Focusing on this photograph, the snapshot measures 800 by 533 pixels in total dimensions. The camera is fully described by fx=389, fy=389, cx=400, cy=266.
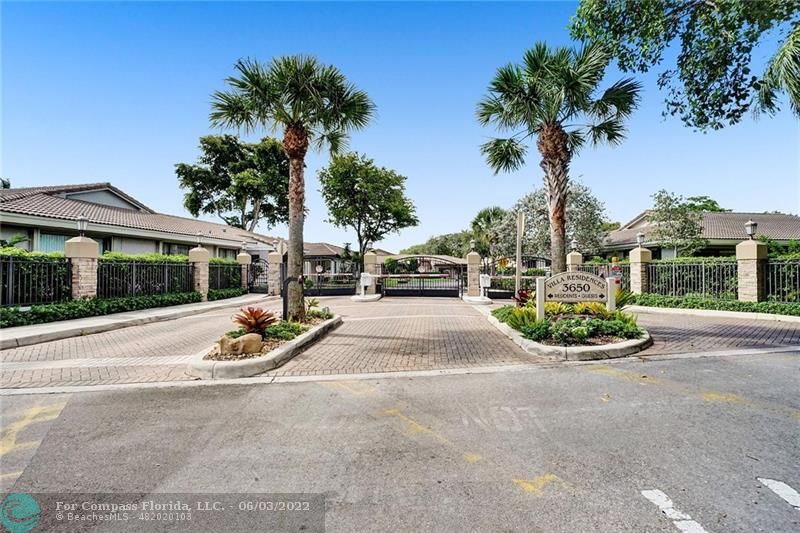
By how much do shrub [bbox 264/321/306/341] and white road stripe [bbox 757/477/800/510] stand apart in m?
6.82

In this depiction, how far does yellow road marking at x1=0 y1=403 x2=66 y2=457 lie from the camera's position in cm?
363

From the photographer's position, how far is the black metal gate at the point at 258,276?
2381cm

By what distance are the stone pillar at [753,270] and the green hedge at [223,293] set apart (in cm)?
2150

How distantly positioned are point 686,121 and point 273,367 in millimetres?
10652

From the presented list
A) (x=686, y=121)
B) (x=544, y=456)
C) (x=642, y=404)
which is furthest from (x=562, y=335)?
(x=686, y=121)

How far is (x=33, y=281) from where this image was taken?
1117cm

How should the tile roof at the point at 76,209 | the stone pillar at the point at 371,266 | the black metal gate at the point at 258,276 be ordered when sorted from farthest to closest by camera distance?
the black metal gate at the point at 258,276
the stone pillar at the point at 371,266
the tile roof at the point at 76,209

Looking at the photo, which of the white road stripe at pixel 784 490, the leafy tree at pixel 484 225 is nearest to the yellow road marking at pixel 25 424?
the white road stripe at pixel 784 490

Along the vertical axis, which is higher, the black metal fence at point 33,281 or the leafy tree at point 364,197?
the leafy tree at point 364,197

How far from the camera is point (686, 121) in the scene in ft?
30.4

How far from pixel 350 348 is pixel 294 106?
6.29m

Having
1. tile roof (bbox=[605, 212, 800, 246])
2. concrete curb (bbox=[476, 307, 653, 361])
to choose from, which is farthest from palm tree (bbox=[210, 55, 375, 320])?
tile roof (bbox=[605, 212, 800, 246])

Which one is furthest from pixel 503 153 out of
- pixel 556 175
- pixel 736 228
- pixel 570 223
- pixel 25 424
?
pixel 736 228

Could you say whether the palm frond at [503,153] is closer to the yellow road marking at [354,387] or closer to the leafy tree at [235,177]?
the yellow road marking at [354,387]
